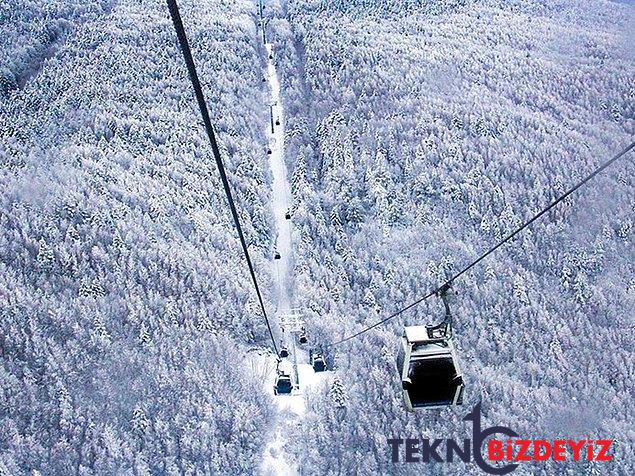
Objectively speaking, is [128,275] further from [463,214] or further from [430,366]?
[430,366]

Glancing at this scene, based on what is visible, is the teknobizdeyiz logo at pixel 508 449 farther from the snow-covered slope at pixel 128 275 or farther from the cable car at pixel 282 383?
the snow-covered slope at pixel 128 275

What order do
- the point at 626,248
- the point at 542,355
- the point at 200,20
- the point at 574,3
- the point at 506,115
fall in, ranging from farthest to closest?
the point at 574,3
the point at 200,20
the point at 506,115
the point at 626,248
the point at 542,355

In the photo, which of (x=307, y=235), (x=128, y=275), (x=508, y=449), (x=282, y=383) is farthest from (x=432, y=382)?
(x=307, y=235)

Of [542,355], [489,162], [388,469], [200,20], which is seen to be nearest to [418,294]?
[542,355]

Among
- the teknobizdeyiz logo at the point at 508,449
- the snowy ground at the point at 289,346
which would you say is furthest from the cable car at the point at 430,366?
the teknobizdeyiz logo at the point at 508,449

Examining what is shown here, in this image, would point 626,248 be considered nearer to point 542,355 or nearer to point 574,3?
point 542,355

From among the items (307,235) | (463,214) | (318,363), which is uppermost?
(463,214)

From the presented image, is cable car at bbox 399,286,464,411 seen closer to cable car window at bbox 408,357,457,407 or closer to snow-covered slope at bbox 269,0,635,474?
cable car window at bbox 408,357,457,407
